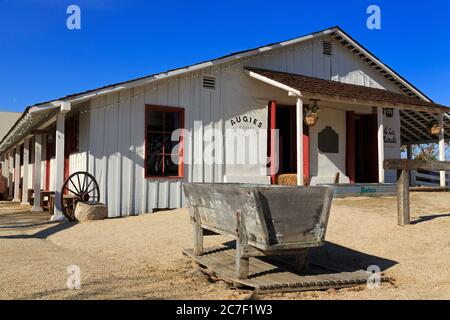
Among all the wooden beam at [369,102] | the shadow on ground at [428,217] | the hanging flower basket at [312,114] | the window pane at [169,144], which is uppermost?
the wooden beam at [369,102]

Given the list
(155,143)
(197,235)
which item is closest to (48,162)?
(155,143)

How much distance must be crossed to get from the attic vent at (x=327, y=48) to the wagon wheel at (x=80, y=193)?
371 inches

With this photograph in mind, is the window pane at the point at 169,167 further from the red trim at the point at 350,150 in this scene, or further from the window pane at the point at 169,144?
the red trim at the point at 350,150

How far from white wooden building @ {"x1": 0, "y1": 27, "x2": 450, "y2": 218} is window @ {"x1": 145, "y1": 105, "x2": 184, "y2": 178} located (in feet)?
0.11

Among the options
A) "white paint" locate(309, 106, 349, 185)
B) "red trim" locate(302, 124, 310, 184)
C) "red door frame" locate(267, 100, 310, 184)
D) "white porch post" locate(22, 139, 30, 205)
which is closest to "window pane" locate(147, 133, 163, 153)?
"red door frame" locate(267, 100, 310, 184)

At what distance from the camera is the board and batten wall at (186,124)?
1026 cm

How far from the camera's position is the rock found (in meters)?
9.39

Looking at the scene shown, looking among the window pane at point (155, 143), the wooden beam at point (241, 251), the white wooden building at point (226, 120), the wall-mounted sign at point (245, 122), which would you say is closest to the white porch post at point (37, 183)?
the white wooden building at point (226, 120)

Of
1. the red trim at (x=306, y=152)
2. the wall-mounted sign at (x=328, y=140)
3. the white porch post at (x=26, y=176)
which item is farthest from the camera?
the white porch post at (x=26, y=176)

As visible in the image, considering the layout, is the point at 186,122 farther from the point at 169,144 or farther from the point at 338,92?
the point at 338,92

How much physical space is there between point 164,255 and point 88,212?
371 cm

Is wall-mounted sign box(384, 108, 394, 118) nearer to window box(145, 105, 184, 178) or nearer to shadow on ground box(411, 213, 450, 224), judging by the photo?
shadow on ground box(411, 213, 450, 224)

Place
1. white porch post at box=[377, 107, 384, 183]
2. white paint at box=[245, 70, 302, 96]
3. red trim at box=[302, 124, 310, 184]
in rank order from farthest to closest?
1. white porch post at box=[377, 107, 384, 183]
2. red trim at box=[302, 124, 310, 184]
3. white paint at box=[245, 70, 302, 96]
